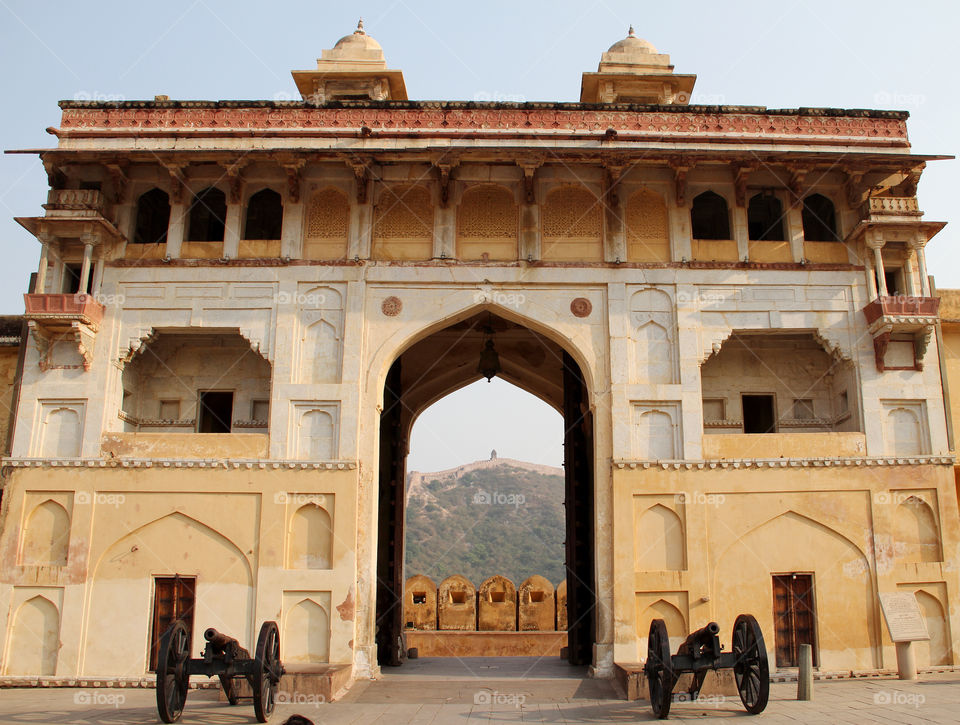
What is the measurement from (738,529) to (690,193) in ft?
17.1

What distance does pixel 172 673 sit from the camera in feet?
28.5

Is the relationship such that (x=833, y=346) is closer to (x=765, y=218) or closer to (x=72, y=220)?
(x=765, y=218)

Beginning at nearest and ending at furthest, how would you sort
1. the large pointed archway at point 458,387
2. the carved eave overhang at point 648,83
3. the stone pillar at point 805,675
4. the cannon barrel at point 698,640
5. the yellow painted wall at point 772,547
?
the cannon barrel at point 698,640, the stone pillar at point 805,675, the yellow painted wall at point 772,547, the large pointed archway at point 458,387, the carved eave overhang at point 648,83

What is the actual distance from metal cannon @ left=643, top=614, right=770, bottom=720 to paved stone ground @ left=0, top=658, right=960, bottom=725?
223 millimetres

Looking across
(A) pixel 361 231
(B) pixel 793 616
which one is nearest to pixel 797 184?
(B) pixel 793 616

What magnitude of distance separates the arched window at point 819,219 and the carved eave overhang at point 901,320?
1.79 metres

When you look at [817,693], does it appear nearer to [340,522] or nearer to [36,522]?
[340,522]

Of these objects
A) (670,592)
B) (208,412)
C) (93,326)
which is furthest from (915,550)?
(93,326)

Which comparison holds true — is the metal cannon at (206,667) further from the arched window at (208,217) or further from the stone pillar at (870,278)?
the stone pillar at (870,278)

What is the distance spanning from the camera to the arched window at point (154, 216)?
567 inches

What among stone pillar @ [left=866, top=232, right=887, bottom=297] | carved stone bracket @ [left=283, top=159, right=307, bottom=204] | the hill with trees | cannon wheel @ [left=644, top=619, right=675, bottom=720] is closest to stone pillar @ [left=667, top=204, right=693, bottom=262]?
stone pillar @ [left=866, top=232, right=887, bottom=297]

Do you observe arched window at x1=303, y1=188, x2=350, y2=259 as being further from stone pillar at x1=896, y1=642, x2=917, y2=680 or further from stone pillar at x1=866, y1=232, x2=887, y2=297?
stone pillar at x1=896, y1=642, x2=917, y2=680

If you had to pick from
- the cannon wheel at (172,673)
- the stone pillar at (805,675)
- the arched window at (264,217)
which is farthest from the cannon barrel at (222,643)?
the arched window at (264,217)

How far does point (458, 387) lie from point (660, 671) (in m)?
9.90
